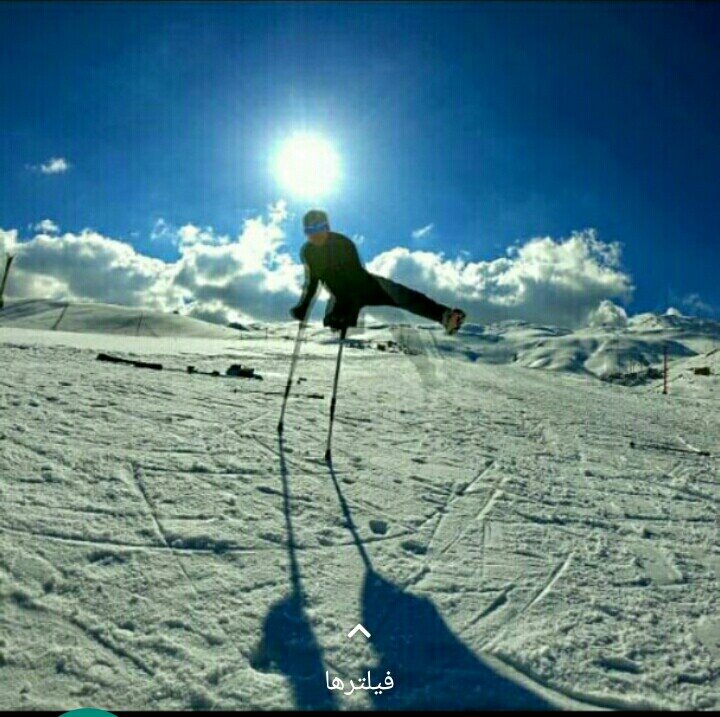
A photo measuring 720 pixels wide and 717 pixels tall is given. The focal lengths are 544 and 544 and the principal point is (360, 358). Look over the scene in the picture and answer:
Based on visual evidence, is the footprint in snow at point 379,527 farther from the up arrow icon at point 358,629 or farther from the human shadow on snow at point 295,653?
the up arrow icon at point 358,629

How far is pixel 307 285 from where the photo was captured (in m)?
8.88

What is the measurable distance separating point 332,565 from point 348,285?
178 inches

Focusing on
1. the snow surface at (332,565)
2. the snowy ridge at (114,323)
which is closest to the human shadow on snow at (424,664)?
the snow surface at (332,565)

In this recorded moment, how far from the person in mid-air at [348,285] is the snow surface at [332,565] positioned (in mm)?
814

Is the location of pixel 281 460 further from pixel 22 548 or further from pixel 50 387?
pixel 50 387

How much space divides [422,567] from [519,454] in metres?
5.20

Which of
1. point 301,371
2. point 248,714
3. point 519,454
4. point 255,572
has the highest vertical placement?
point 301,371

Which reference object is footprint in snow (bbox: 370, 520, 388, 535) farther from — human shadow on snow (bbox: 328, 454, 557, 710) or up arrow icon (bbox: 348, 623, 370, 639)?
up arrow icon (bbox: 348, 623, 370, 639)

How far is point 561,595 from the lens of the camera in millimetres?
4652

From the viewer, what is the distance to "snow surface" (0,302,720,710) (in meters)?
3.45

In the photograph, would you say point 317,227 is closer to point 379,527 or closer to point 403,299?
point 403,299

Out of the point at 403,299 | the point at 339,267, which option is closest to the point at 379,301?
the point at 403,299

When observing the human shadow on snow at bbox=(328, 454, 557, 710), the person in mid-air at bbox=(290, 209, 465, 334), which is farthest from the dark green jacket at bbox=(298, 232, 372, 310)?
the human shadow on snow at bbox=(328, 454, 557, 710)

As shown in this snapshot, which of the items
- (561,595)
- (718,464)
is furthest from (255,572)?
(718,464)
